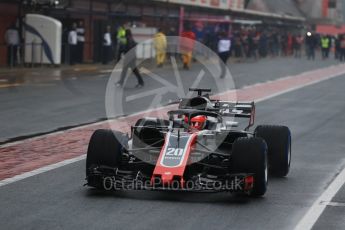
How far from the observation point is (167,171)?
→ 30.7 feet

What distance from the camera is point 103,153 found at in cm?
978

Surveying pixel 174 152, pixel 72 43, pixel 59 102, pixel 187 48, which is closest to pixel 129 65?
pixel 59 102

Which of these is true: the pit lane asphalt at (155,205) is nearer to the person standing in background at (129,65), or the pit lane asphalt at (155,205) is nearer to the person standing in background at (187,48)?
the person standing in background at (129,65)

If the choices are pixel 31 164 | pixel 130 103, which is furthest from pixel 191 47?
pixel 31 164

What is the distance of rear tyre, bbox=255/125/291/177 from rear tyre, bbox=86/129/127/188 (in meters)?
1.90

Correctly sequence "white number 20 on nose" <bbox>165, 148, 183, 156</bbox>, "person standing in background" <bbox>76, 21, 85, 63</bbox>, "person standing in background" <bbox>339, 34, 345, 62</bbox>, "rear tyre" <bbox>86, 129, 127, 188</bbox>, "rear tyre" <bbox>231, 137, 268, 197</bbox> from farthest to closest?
"person standing in background" <bbox>339, 34, 345, 62</bbox> < "person standing in background" <bbox>76, 21, 85, 63</bbox> < "rear tyre" <bbox>86, 129, 127, 188</bbox> < "white number 20 on nose" <bbox>165, 148, 183, 156</bbox> < "rear tyre" <bbox>231, 137, 268, 197</bbox>

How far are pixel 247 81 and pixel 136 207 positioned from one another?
22.8m

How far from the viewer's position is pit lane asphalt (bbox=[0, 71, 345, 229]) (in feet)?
27.6

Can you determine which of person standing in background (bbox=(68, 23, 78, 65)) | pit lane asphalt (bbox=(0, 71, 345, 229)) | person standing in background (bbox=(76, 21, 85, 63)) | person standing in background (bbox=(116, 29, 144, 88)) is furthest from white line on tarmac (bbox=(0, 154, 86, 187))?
person standing in background (bbox=(76, 21, 85, 63))

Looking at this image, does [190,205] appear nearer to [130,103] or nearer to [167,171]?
[167,171]

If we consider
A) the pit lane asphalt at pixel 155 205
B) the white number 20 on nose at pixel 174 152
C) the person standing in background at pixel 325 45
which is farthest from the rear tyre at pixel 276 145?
the person standing in background at pixel 325 45

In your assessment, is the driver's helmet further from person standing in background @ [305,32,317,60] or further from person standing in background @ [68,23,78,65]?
person standing in background @ [305,32,317,60]

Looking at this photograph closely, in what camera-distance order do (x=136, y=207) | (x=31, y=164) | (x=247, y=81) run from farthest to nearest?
(x=247, y=81) → (x=31, y=164) → (x=136, y=207)

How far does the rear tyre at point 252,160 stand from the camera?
945cm
